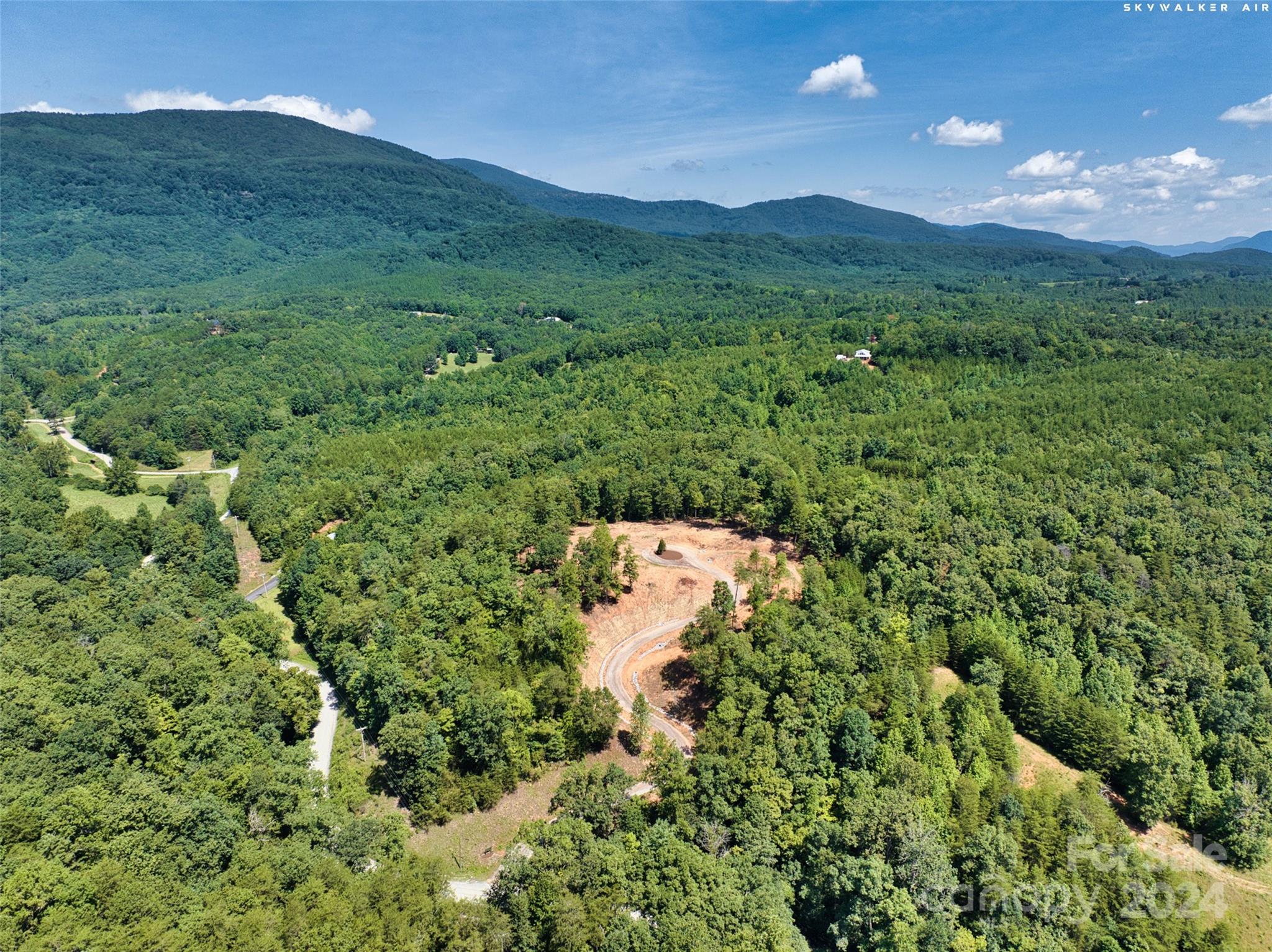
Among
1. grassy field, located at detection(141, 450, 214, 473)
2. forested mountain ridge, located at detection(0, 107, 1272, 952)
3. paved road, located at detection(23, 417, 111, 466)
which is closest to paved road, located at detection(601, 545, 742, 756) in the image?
forested mountain ridge, located at detection(0, 107, 1272, 952)

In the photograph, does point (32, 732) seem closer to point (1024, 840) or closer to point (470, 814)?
point (470, 814)

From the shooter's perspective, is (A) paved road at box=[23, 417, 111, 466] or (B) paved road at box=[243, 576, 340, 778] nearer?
(B) paved road at box=[243, 576, 340, 778]

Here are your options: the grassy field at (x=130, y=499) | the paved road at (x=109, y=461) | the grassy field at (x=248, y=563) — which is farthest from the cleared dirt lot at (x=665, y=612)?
the paved road at (x=109, y=461)

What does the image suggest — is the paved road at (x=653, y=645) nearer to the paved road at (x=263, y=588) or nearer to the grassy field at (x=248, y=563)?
the paved road at (x=263, y=588)

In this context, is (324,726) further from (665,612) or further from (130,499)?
(130,499)

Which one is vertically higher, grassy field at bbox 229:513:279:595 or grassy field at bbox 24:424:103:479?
grassy field at bbox 24:424:103:479

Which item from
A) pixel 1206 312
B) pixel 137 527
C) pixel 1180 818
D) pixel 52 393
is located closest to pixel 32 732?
pixel 137 527

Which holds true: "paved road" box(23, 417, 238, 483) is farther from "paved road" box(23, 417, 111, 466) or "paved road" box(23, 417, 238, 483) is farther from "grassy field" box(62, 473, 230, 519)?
"grassy field" box(62, 473, 230, 519)

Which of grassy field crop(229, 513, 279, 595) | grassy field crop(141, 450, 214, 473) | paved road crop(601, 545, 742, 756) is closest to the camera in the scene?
paved road crop(601, 545, 742, 756)
